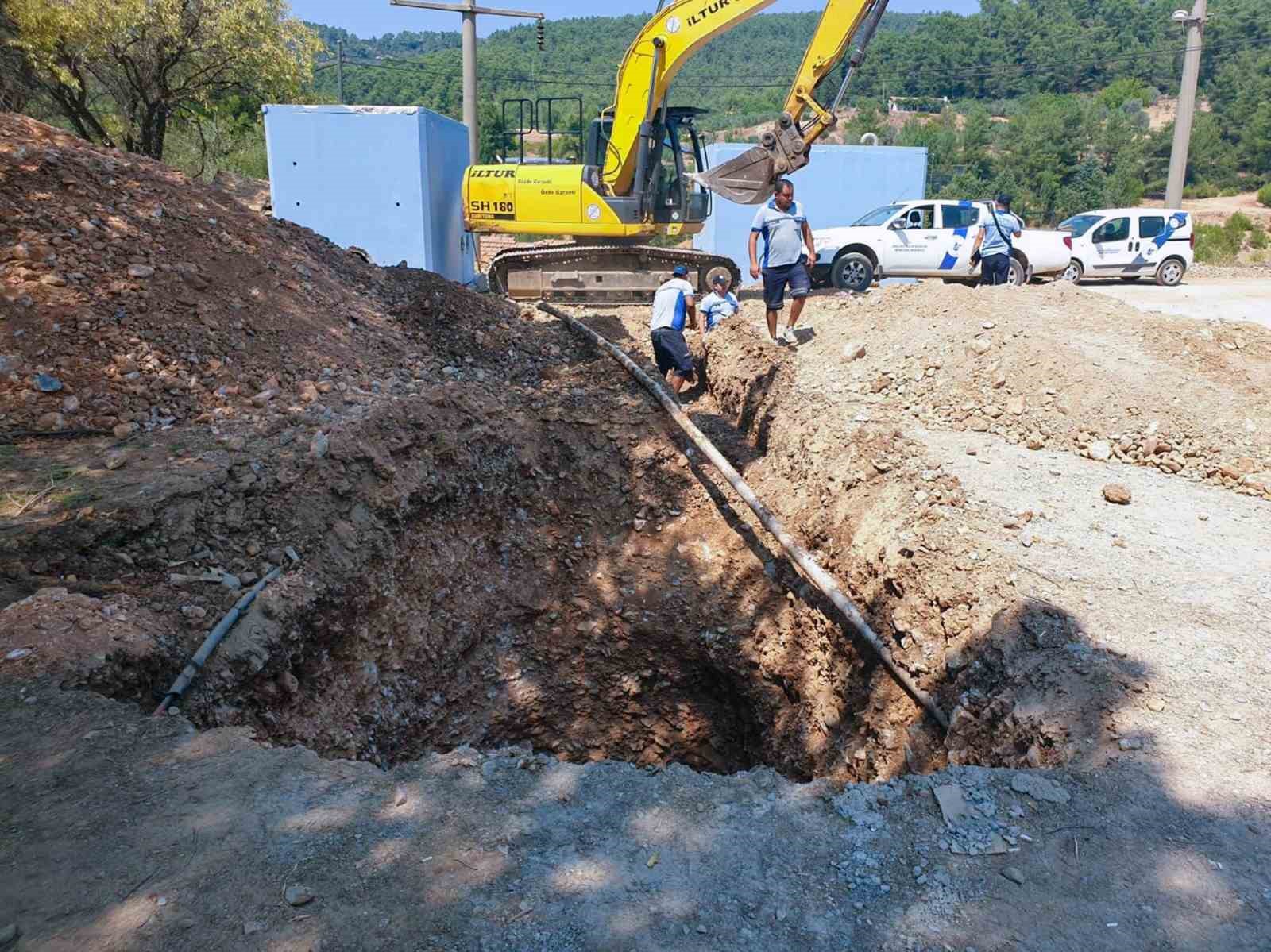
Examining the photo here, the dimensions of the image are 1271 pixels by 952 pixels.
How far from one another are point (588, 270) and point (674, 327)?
403cm

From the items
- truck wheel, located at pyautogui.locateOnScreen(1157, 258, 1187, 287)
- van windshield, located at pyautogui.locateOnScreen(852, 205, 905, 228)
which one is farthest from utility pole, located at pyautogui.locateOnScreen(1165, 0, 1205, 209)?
van windshield, located at pyautogui.locateOnScreen(852, 205, 905, 228)

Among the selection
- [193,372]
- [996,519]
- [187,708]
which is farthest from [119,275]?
[996,519]

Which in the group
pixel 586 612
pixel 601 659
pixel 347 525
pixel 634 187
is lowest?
pixel 601 659

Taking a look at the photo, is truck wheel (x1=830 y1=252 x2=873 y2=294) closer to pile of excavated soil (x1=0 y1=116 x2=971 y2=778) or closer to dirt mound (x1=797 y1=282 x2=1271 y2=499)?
dirt mound (x1=797 y1=282 x2=1271 y2=499)

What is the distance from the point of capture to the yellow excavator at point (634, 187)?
36.6 feet

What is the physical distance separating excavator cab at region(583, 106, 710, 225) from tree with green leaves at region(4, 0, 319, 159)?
281 inches

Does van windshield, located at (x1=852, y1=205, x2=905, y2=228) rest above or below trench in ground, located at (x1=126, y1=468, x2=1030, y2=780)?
above

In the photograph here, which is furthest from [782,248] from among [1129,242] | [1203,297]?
[1129,242]

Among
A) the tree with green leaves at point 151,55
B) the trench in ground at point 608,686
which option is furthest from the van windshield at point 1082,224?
the tree with green leaves at point 151,55

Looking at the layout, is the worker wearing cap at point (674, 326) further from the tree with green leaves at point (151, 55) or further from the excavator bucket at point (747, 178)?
the tree with green leaves at point (151, 55)

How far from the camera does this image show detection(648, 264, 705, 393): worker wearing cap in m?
8.67

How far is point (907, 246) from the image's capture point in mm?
14523

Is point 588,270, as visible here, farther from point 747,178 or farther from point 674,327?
point 674,327

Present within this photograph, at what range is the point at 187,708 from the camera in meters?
3.92
